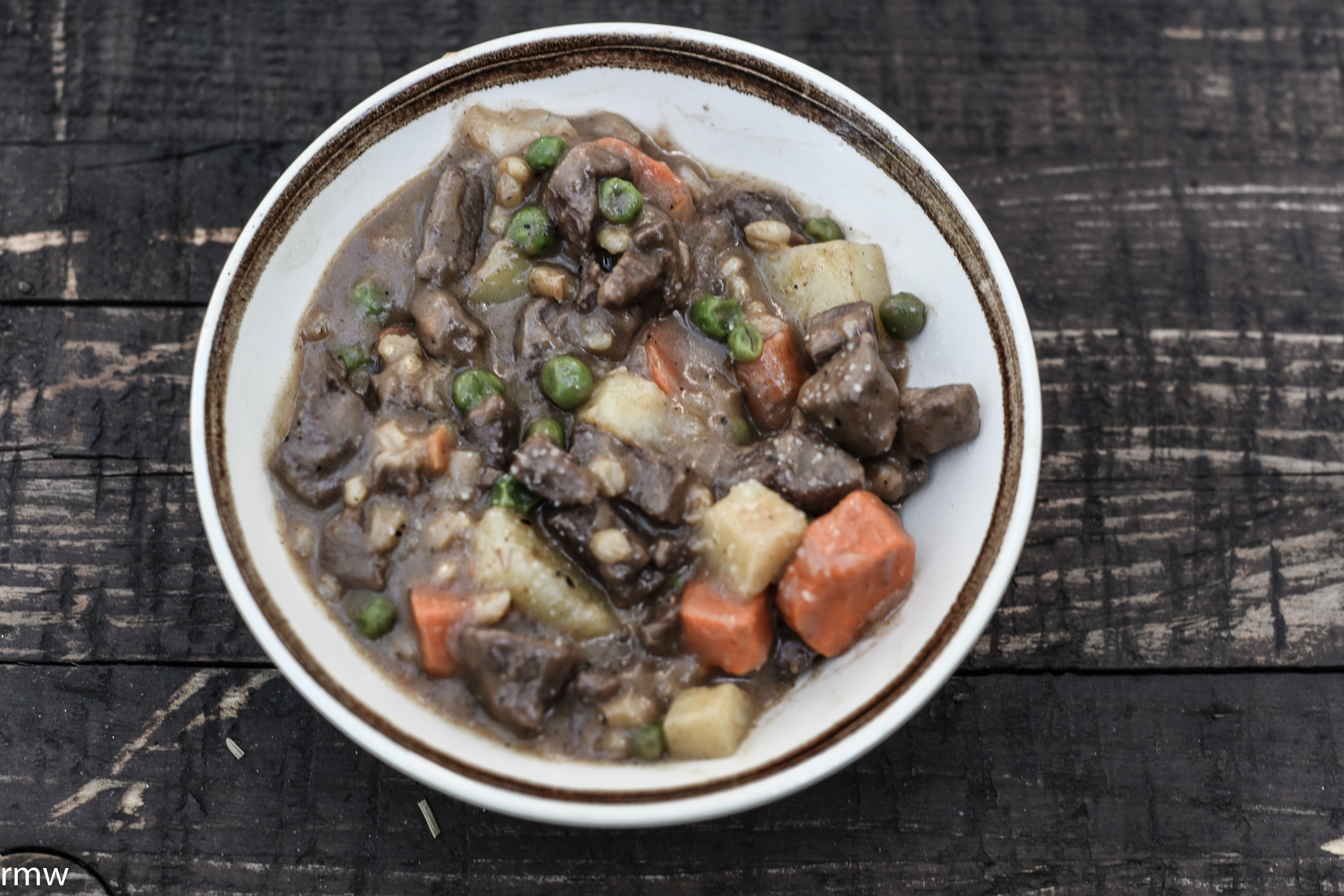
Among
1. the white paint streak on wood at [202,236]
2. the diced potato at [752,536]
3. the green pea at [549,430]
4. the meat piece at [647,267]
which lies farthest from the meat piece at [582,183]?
the white paint streak on wood at [202,236]

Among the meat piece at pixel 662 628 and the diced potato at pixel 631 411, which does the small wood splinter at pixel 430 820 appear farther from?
the diced potato at pixel 631 411

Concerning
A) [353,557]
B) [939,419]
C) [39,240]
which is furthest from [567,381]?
[39,240]

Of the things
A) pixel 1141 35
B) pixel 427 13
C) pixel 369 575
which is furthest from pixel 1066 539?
pixel 427 13

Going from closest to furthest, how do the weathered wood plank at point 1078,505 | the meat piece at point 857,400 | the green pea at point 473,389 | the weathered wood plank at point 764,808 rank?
1. the meat piece at point 857,400
2. the green pea at point 473,389
3. the weathered wood plank at point 764,808
4. the weathered wood plank at point 1078,505

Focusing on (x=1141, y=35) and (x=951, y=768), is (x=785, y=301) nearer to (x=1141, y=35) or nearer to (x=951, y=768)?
(x=951, y=768)

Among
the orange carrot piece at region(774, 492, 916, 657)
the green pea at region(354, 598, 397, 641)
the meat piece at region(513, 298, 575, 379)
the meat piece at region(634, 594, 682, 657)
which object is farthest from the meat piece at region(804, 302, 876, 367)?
the green pea at region(354, 598, 397, 641)

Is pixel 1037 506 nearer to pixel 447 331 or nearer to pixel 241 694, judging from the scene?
pixel 447 331

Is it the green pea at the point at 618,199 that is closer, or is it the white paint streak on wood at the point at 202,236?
the green pea at the point at 618,199
